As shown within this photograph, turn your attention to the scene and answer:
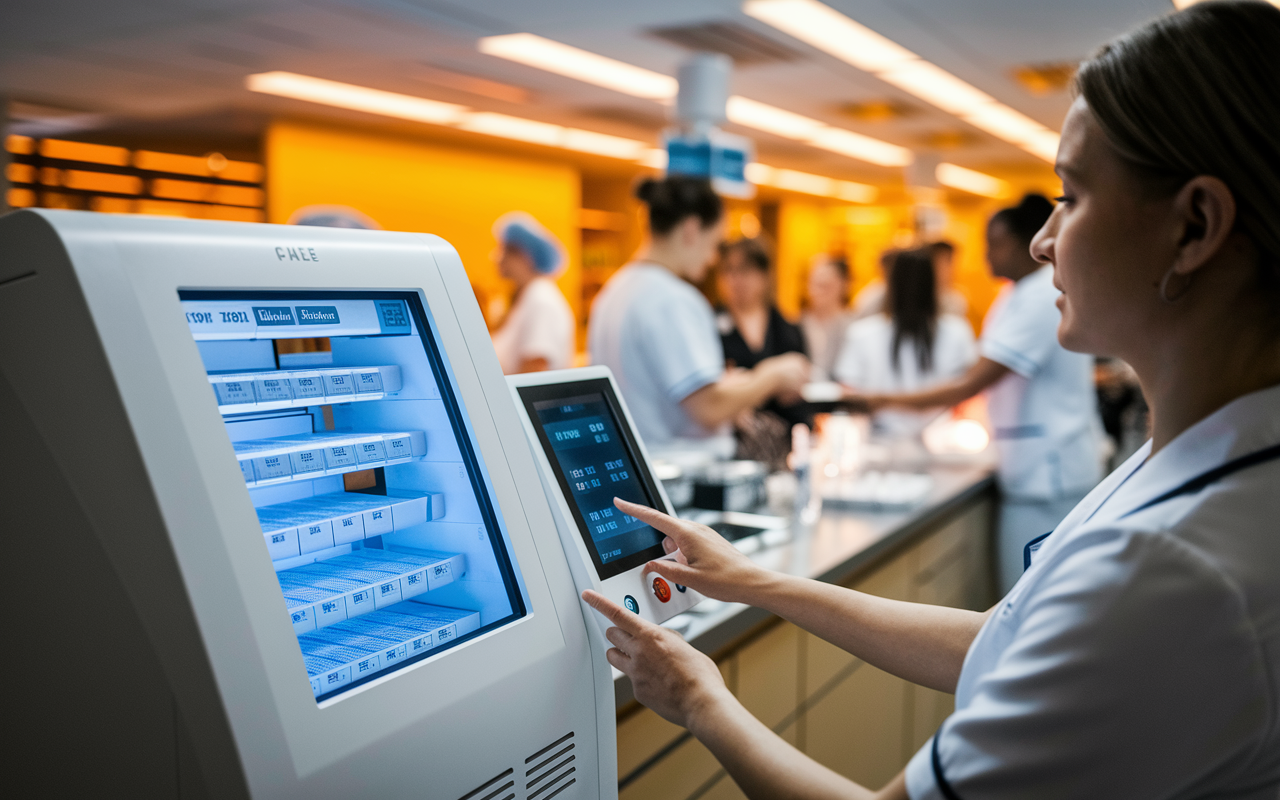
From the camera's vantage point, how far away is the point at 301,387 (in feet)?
2.75

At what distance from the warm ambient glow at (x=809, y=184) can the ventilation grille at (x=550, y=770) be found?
31.5 feet

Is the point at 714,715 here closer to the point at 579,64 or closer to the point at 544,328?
the point at 544,328

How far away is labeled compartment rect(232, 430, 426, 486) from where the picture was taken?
2.54 feet

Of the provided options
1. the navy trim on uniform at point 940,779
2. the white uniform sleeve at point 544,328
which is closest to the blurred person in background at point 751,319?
the white uniform sleeve at point 544,328

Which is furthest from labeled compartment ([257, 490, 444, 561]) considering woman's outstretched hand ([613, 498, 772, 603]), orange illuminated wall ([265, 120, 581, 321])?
orange illuminated wall ([265, 120, 581, 321])

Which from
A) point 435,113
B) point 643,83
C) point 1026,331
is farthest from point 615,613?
point 435,113

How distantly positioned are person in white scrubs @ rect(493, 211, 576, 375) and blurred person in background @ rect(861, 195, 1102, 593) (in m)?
1.68

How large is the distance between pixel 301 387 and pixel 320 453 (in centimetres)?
6

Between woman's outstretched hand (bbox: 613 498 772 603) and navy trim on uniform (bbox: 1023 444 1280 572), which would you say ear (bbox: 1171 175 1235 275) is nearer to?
navy trim on uniform (bbox: 1023 444 1280 572)

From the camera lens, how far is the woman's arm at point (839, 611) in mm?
1049

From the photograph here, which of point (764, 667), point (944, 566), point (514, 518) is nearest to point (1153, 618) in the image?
point (514, 518)

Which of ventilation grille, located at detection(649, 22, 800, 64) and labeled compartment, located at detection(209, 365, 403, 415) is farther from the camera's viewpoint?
ventilation grille, located at detection(649, 22, 800, 64)

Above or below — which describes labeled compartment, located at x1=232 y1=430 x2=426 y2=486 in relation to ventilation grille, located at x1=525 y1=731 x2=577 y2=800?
above

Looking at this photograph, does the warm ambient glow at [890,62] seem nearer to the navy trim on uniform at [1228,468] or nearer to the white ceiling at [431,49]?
the white ceiling at [431,49]
